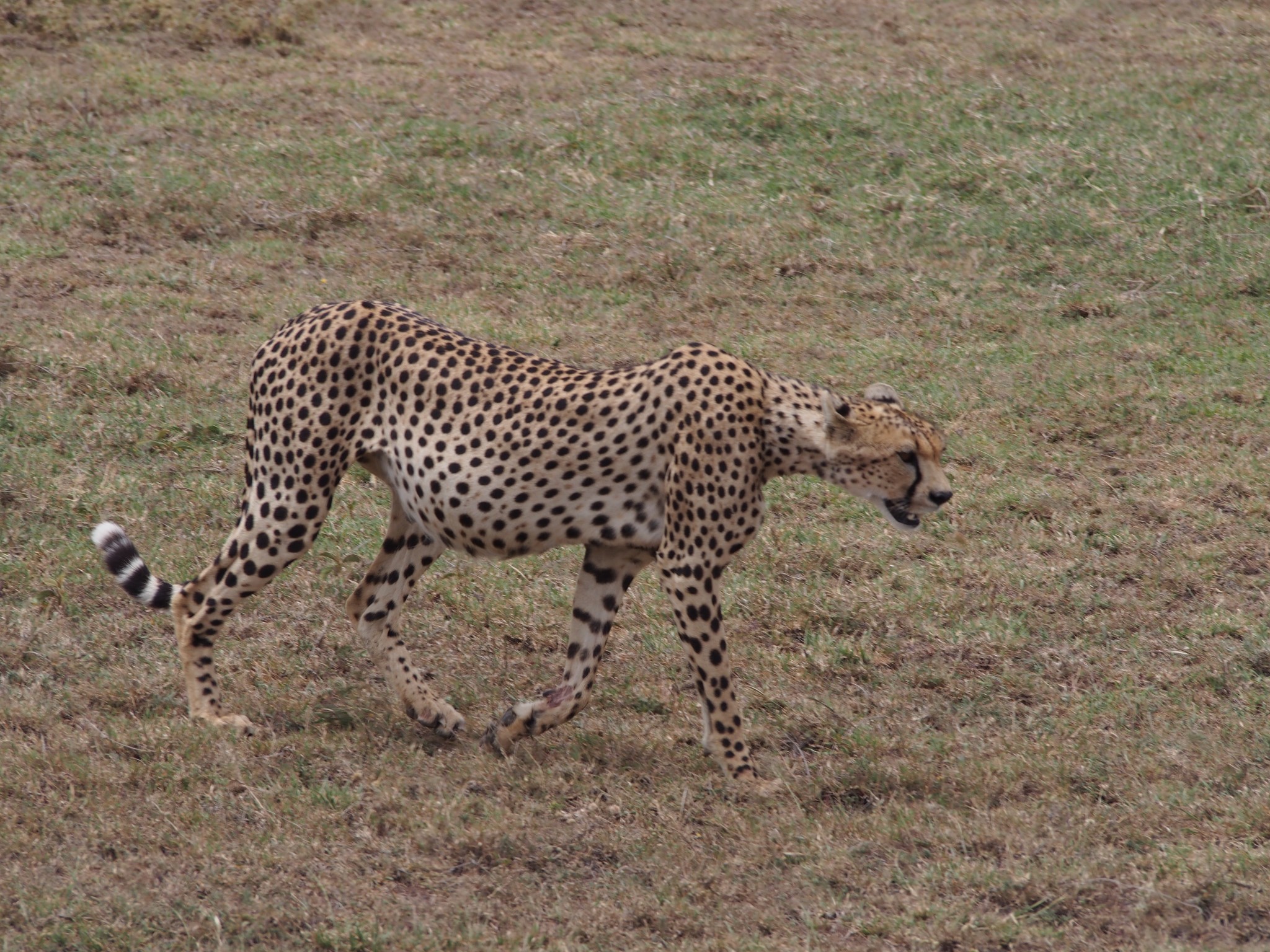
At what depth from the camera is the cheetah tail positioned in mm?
5770

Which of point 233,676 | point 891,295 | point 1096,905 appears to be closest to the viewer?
point 1096,905

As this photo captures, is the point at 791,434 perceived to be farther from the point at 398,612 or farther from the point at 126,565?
the point at 126,565

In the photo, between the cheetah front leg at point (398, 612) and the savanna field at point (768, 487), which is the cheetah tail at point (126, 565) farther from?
the cheetah front leg at point (398, 612)

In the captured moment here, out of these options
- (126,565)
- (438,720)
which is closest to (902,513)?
(438,720)

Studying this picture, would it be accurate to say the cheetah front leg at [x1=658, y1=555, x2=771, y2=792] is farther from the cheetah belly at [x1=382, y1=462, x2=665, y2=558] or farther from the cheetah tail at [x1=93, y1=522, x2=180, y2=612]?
the cheetah tail at [x1=93, y1=522, x2=180, y2=612]

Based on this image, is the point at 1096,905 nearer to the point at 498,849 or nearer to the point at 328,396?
the point at 498,849

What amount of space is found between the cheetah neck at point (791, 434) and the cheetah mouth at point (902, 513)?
0.83 feet

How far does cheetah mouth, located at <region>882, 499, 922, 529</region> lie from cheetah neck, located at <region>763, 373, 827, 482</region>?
10.0 inches

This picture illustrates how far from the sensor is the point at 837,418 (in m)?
5.48

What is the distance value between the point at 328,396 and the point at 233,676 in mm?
1070

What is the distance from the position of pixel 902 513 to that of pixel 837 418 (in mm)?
394

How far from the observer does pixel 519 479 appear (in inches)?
218

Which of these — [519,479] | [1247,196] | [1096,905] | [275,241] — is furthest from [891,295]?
[1096,905]

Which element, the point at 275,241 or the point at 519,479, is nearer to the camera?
the point at 519,479
